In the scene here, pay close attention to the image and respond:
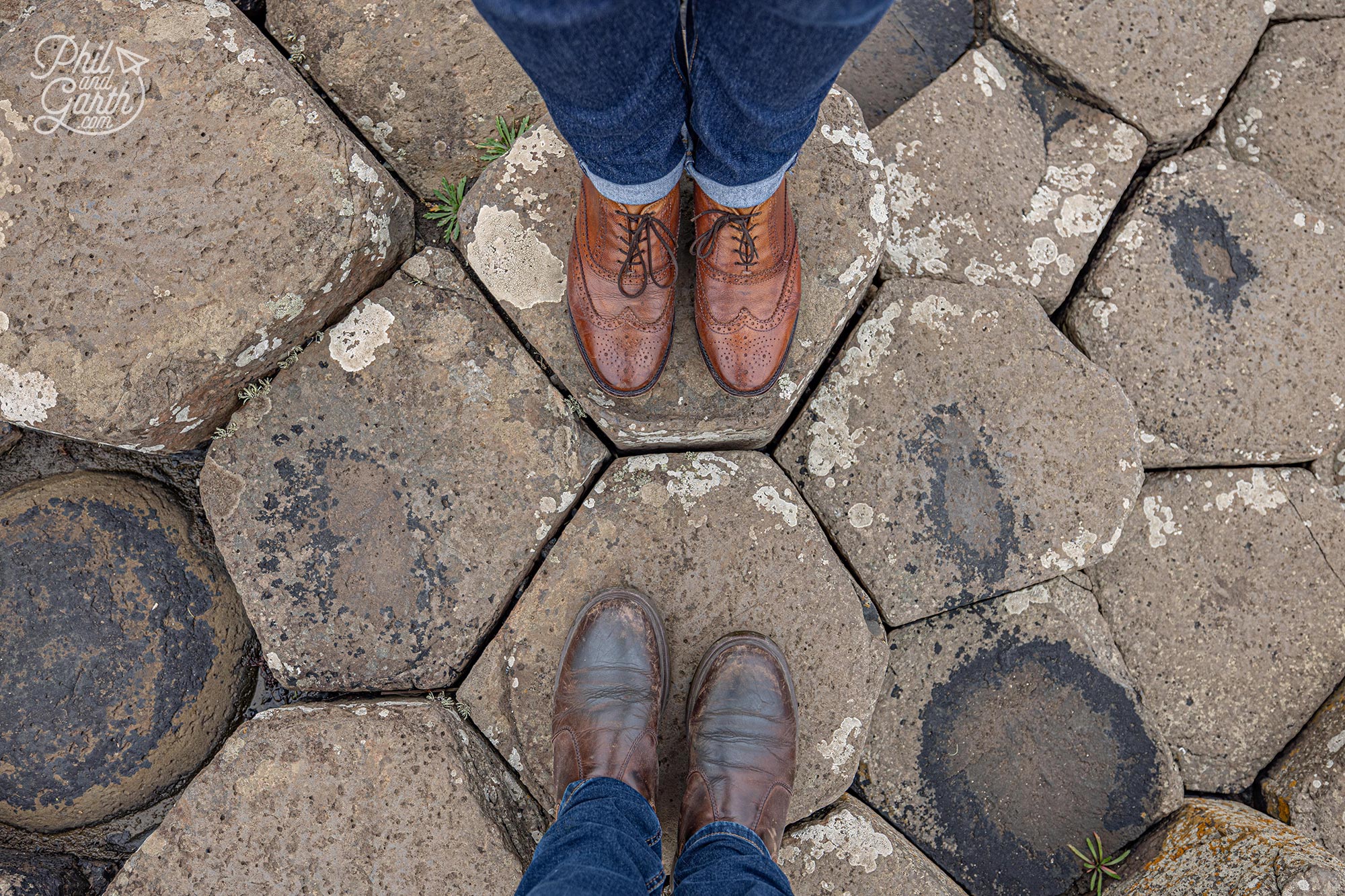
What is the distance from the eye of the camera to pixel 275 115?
1469mm

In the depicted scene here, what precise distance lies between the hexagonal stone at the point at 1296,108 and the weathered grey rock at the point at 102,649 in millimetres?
2757

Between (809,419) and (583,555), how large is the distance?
59cm

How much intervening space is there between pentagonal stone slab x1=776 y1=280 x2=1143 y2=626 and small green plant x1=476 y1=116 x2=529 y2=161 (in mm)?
913

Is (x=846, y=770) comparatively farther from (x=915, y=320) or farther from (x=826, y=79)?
(x=826, y=79)

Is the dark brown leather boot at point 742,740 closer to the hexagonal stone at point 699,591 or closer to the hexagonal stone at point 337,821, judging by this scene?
the hexagonal stone at point 699,591

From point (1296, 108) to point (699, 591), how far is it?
75.5 inches

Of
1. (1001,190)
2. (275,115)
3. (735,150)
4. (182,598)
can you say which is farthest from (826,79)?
(182,598)

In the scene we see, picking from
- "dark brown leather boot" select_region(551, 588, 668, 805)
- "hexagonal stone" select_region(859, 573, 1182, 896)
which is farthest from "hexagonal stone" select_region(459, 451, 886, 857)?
"hexagonal stone" select_region(859, 573, 1182, 896)

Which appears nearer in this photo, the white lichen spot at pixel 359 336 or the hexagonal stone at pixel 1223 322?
the white lichen spot at pixel 359 336

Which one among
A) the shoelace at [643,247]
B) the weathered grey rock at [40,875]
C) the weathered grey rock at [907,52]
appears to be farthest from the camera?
the weathered grey rock at [907,52]

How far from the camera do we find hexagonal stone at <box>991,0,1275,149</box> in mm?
1726

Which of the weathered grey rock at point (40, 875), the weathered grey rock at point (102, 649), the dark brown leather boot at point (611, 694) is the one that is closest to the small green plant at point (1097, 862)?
the dark brown leather boot at point (611, 694)

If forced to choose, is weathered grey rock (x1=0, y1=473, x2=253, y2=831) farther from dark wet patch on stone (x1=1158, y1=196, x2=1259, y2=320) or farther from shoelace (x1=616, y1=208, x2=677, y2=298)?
dark wet patch on stone (x1=1158, y1=196, x2=1259, y2=320)

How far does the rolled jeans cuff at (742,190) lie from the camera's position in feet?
3.92
